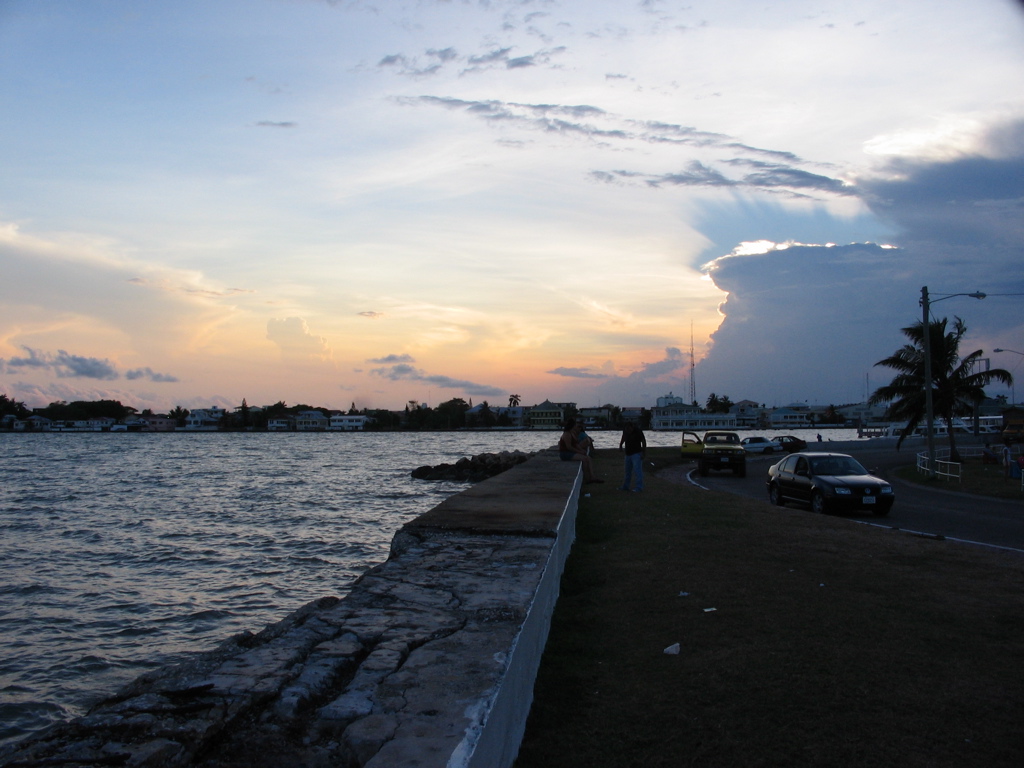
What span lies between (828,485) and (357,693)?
51.8 ft

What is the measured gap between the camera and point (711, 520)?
12914mm

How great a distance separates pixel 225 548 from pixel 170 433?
174872 millimetres

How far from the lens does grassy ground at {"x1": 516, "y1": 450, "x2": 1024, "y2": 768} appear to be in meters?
4.27

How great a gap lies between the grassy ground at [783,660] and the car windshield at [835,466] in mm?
7725

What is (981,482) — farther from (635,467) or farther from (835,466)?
(635,467)

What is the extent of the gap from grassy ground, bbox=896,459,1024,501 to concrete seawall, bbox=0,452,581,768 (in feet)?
71.3

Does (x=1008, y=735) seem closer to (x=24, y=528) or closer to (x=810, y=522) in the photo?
(x=810, y=522)

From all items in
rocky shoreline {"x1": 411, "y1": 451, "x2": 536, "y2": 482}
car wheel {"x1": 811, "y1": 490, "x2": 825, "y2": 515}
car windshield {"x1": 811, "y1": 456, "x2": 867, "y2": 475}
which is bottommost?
rocky shoreline {"x1": 411, "y1": 451, "x2": 536, "y2": 482}

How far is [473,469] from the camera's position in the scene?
1725 inches

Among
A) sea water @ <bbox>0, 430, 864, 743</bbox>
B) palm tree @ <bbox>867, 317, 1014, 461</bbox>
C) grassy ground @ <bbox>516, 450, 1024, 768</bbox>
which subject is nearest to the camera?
grassy ground @ <bbox>516, 450, 1024, 768</bbox>

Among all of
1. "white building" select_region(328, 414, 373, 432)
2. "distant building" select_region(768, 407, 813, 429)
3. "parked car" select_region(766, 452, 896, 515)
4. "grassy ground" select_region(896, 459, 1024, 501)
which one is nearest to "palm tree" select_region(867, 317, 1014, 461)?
"grassy ground" select_region(896, 459, 1024, 501)

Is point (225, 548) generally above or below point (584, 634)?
below

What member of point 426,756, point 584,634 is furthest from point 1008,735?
point 426,756

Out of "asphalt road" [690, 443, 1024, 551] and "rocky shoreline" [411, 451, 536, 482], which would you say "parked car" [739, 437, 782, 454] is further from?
"asphalt road" [690, 443, 1024, 551]
